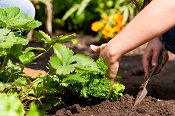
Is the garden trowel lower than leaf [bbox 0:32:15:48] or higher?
lower

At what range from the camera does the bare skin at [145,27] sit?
189cm

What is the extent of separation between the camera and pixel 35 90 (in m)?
1.91

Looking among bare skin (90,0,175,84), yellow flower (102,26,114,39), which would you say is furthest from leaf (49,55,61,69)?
yellow flower (102,26,114,39)

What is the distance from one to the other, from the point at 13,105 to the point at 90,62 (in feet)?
1.55

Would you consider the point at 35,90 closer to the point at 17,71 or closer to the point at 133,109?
the point at 17,71

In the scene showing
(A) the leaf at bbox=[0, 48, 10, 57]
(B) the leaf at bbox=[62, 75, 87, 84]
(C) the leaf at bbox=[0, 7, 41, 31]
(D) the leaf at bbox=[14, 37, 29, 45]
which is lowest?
(B) the leaf at bbox=[62, 75, 87, 84]

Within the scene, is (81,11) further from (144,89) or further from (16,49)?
(16,49)

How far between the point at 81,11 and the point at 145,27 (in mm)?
2797

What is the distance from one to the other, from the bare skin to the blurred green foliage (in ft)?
8.34

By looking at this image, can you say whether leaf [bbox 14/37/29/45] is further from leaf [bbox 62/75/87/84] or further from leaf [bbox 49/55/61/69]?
leaf [bbox 62/75/87/84]

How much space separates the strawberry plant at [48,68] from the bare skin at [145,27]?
12 cm

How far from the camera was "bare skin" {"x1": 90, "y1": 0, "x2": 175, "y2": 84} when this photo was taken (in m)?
1.89

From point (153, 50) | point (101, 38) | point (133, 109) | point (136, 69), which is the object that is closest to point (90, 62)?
point (133, 109)

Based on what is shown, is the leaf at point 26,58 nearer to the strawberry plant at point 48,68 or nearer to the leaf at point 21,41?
the strawberry plant at point 48,68
